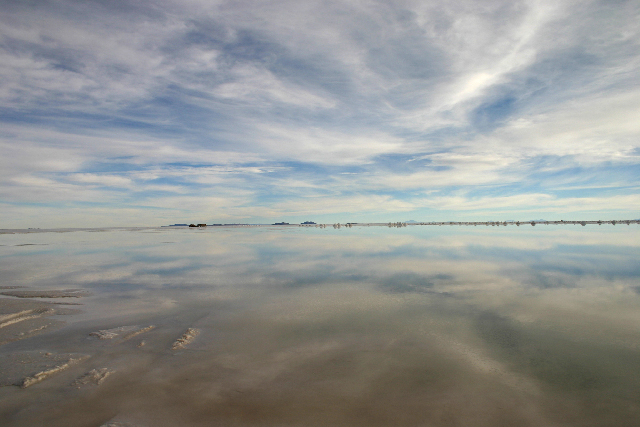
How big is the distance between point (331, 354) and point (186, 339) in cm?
370

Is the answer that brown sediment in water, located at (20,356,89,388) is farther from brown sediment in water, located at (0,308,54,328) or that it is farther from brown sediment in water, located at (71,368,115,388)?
brown sediment in water, located at (0,308,54,328)

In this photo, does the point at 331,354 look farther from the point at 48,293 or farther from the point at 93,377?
the point at 48,293

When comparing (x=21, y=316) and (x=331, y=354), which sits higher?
(x=21, y=316)

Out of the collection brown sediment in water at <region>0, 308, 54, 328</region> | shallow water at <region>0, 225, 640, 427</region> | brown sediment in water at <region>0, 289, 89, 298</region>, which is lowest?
shallow water at <region>0, 225, 640, 427</region>

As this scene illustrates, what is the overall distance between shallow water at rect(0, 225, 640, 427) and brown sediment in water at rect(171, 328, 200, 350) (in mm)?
204

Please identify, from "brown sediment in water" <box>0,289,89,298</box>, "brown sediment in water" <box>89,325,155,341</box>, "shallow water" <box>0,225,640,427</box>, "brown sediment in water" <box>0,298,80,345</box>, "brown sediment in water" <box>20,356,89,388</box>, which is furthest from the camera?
"brown sediment in water" <box>0,289,89,298</box>

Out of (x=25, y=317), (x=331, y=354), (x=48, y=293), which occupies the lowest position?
(x=331, y=354)

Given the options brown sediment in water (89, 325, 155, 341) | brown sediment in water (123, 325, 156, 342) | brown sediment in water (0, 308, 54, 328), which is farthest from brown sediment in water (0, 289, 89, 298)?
brown sediment in water (123, 325, 156, 342)

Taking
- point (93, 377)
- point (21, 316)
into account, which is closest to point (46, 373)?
point (93, 377)

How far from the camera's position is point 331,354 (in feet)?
22.5

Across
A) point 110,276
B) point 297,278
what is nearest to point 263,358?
point 297,278

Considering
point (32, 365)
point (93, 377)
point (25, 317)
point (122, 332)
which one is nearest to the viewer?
point (93, 377)

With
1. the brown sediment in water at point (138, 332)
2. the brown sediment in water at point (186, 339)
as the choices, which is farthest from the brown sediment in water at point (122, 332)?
the brown sediment in water at point (186, 339)

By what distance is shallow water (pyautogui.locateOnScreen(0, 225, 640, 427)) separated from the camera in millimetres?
4879
